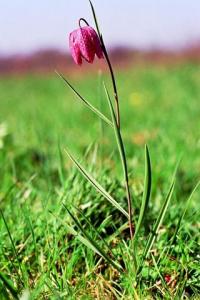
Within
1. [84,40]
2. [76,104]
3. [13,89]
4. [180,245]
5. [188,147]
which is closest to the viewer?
[84,40]

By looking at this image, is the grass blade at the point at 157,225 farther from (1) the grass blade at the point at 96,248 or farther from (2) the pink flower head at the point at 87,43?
(2) the pink flower head at the point at 87,43

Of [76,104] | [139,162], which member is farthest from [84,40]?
[76,104]

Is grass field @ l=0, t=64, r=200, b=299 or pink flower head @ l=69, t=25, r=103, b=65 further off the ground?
pink flower head @ l=69, t=25, r=103, b=65

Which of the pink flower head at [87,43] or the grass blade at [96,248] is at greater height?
the pink flower head at [87,43]

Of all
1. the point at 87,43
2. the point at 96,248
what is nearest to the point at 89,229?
the point at 96,248

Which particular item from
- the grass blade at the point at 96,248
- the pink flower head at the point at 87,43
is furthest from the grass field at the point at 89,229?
the pink flower head at the point at 87,43

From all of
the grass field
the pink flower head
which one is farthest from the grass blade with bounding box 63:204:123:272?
the pink flower head

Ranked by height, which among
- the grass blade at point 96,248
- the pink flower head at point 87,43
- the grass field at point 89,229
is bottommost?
the grass field at point 89,229

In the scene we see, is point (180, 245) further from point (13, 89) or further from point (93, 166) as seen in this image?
point (13, 89)

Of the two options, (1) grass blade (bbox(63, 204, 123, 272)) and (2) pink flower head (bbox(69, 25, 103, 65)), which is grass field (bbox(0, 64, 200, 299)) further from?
(2) pink flower head (bbox(69, 25, 103, 65))

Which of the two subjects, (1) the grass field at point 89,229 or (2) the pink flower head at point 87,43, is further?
(1) the grass field at point 89,229

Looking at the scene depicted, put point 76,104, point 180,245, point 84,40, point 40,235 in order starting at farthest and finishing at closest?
point 76,104 < point 40,235 < point 180,245 < point 84,40
